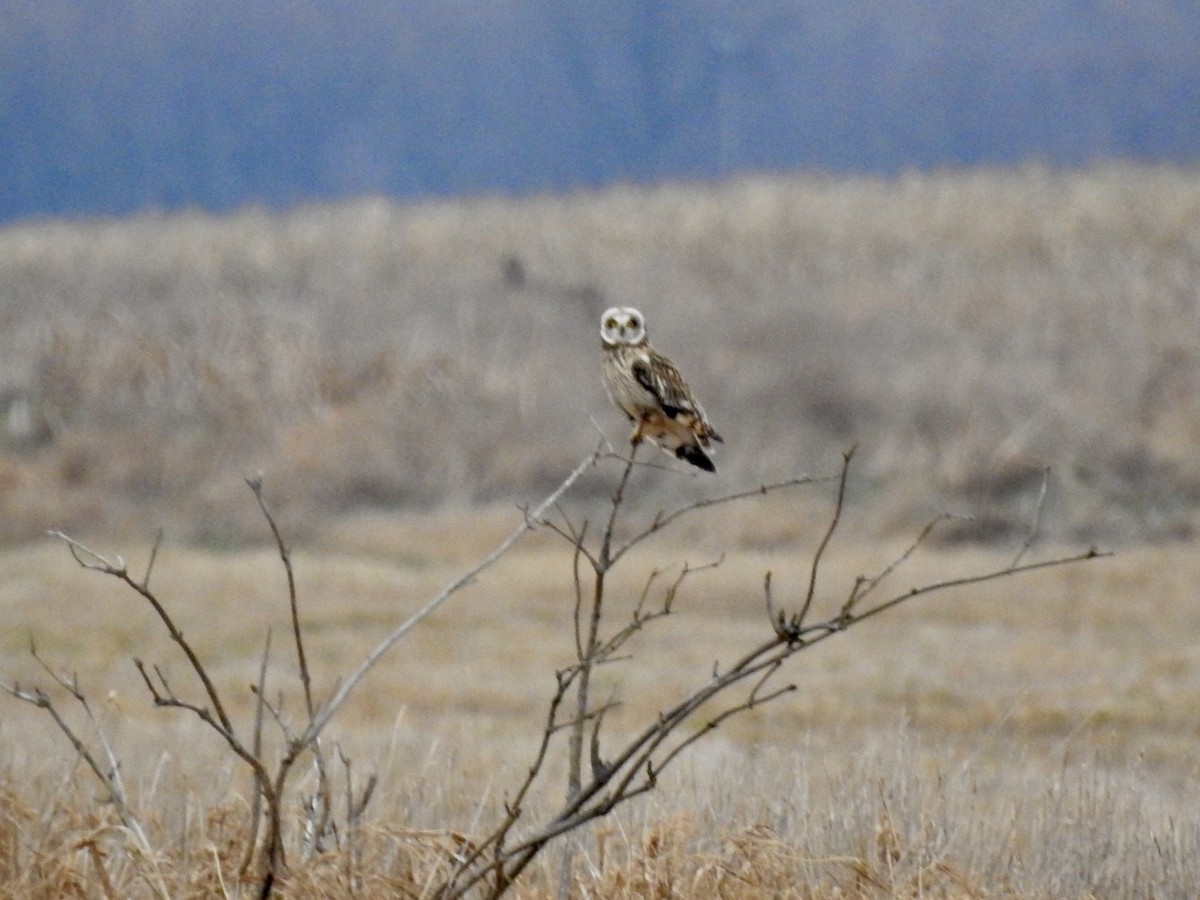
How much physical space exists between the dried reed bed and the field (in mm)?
73

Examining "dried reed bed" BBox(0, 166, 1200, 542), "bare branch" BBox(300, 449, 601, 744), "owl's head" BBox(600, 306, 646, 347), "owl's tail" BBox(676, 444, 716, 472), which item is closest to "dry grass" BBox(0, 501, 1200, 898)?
"bare branch" BBox(300, 449, 601, 744)

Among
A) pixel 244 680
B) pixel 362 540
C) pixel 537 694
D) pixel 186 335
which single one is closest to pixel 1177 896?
pixel 537 694

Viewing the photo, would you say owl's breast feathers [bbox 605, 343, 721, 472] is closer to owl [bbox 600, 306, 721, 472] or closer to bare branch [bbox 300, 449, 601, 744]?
owl [bbox 600, 306, 721, 472]

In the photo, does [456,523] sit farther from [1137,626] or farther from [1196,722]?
[1196,722]

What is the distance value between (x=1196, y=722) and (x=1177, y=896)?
8.14 meters

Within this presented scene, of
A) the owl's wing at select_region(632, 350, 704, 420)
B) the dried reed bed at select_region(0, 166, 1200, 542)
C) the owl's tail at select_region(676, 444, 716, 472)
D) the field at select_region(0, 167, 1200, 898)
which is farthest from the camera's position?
the dried reed bed at select_region(0, 166, 1200, 542)

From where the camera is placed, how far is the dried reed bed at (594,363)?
20.9 metres

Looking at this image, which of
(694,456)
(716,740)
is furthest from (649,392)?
(716,740)

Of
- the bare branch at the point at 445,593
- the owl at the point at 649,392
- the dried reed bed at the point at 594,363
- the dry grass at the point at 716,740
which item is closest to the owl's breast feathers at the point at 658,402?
the owl at the point at 649,392

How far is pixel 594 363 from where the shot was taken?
24.6 meters

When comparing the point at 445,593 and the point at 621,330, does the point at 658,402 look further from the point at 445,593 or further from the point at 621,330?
the point at 445,593

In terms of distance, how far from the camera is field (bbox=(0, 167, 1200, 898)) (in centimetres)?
476

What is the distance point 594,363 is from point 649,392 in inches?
822

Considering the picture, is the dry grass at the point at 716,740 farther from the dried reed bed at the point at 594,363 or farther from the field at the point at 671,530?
the dried reed bed at the point at 594,363
